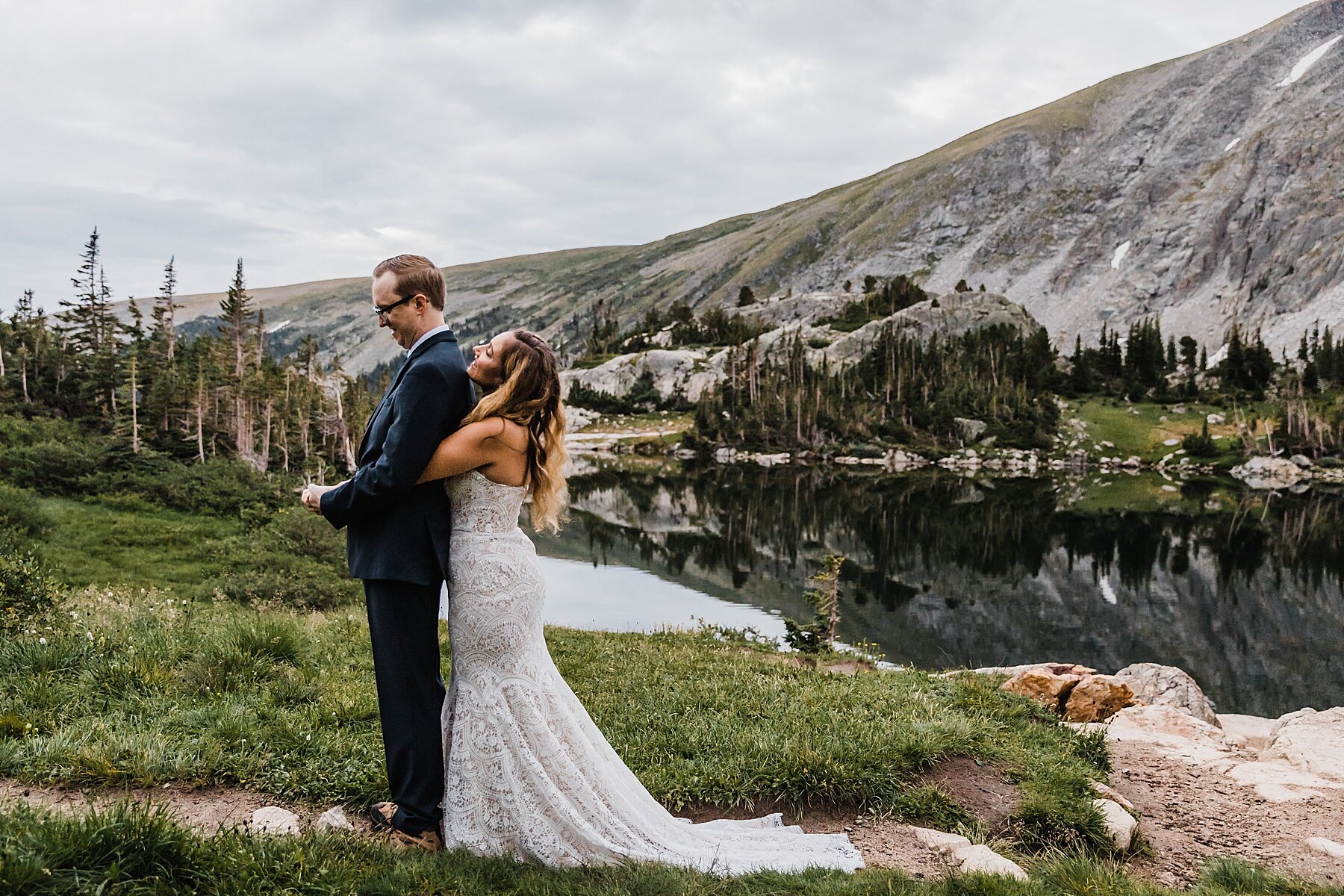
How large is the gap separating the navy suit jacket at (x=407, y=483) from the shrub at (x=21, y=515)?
902 inches

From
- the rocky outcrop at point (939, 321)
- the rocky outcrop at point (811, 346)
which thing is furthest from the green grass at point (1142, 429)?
the rocky outcrop at point (939, 321)

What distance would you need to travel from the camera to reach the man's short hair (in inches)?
206

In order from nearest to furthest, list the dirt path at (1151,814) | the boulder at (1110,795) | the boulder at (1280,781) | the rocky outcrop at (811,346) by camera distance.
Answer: the dirt path at (1151,814) < the boulder at (1110,795) < the boulder at (1280,781) < the rocky outcrop at (811,346)

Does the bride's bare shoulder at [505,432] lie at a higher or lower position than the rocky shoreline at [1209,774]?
higher

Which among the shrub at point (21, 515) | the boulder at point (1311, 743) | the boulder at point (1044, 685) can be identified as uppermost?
the shrub at point (21, 515)

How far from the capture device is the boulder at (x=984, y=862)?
532cm

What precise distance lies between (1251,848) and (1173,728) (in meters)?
4.60

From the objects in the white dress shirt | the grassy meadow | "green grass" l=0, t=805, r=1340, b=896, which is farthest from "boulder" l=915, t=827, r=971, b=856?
the white dress shirt

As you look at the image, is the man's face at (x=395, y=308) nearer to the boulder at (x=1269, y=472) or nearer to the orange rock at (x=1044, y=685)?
the orange rock at (x=1044, y=685)

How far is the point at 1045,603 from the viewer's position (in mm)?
29719

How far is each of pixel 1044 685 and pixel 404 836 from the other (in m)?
10.1

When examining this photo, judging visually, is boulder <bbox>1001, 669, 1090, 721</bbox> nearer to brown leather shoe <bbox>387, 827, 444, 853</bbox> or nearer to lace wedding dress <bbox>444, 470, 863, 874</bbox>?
lace wedding dress <bbox>444, 470, 863, 874</bbox>

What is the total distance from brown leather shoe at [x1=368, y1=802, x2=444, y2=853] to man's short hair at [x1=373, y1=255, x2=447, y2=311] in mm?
3242

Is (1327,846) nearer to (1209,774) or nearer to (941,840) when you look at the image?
(1209,774)
